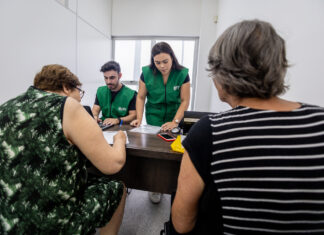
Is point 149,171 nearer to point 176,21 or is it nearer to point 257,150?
Result: point 257,150

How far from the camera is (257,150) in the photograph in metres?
0.41

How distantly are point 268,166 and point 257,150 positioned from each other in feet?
0.15

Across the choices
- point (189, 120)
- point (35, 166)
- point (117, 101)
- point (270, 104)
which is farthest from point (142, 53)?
point (270, 104)

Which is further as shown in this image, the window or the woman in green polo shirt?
the window

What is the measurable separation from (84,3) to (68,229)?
3091 mm

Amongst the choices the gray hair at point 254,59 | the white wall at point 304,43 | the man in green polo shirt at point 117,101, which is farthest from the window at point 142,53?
the gray hair at point 254,59

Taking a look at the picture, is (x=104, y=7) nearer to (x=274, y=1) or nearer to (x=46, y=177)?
(x=274, y=1)

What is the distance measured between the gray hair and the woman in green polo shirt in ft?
3.69

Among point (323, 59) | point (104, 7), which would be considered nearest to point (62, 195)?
point (323, 59)

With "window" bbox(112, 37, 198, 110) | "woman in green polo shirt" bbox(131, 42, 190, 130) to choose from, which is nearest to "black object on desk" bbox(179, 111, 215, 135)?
"woman in green polo shirt" bbox(131, 42, 190, 130)

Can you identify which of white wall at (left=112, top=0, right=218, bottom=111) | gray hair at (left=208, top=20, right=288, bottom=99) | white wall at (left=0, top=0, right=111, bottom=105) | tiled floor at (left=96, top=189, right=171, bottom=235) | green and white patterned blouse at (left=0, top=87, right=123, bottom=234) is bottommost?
tiled floor at (left=96, top=189, right=171, bottom=235)

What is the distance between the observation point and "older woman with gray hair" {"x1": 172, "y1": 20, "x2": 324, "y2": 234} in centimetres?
40

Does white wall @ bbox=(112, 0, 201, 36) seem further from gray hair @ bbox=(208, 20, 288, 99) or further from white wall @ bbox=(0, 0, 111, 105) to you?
gray hair @ bbox=(208, 20, 288, 99)

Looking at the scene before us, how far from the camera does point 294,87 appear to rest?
0.96 meters
